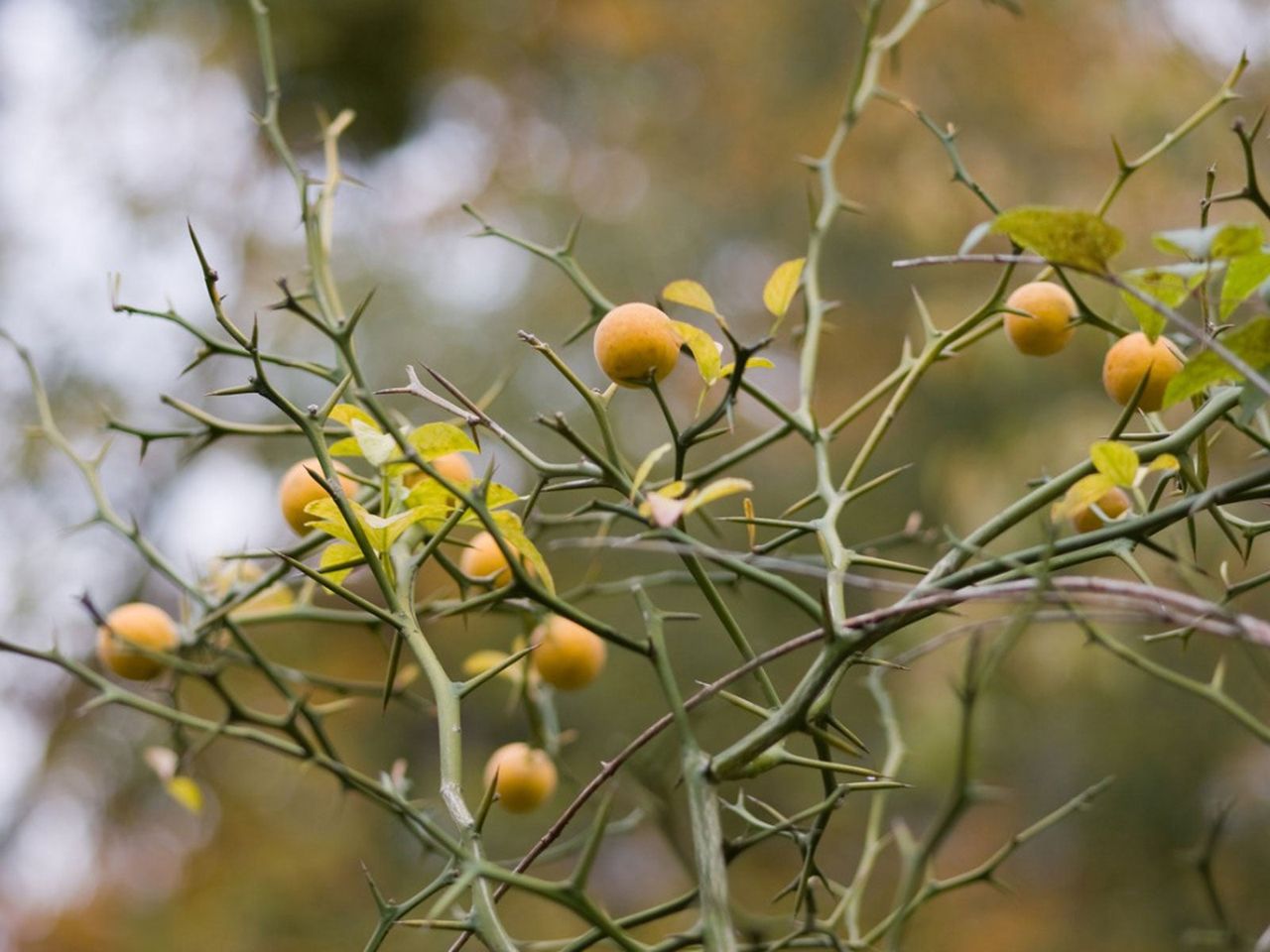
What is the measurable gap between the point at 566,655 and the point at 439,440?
186 mm

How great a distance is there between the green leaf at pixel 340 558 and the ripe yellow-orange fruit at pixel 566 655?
142 millimetres

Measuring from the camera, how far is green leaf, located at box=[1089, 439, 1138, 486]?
0.95 ft

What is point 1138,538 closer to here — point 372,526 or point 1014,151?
point 372,526

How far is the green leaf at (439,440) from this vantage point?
342mm

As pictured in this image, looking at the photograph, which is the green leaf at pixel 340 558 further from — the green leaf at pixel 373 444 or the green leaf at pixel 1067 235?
the green leaf at pixel 1067 235

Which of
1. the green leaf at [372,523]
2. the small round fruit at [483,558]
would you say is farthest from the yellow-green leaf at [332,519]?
the small round fruit at [483,558]

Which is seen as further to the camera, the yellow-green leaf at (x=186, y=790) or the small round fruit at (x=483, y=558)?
the yellow-green leaf at (x=186, y=790)

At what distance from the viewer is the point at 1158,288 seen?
299mm

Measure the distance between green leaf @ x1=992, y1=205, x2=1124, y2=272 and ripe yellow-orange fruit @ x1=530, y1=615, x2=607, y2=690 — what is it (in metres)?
0.29

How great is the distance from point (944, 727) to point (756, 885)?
1.89 feet

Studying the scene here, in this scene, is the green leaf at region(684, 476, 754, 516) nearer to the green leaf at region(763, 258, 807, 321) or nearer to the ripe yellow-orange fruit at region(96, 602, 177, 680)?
the green leaf at region(763, 258, 807, 321)

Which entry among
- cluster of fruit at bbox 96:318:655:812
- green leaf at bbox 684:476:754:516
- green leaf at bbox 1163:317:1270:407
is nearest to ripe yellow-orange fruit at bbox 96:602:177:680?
cluster of fruit at bbox 96:318:655:812

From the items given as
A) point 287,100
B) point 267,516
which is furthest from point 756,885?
point 287,100

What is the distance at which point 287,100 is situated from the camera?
4.44 meters
